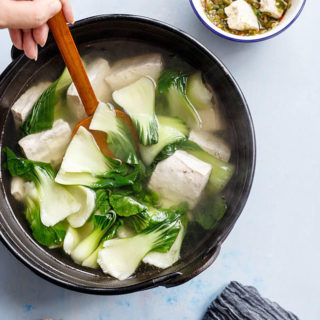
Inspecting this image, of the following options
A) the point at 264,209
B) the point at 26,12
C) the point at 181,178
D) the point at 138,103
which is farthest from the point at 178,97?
the point at 26,12

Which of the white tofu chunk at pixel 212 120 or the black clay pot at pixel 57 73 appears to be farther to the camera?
the white tofu chunk at pixel 212 120

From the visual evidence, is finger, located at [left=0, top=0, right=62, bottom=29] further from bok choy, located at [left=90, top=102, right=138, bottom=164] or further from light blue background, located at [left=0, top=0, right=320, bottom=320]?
light blue background, located at [left=0, top=0, right=320, bottom=320]

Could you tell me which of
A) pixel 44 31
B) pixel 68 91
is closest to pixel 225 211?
pixel 68 91

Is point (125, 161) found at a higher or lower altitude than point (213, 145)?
lower

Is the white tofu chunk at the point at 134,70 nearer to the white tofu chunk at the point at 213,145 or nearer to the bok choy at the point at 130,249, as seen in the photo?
the white tofu chunk at the point at 213,145

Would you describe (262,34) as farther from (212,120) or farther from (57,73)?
(57,73)

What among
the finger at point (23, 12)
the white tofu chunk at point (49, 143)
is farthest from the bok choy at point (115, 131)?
the finger at point (23, 12)
